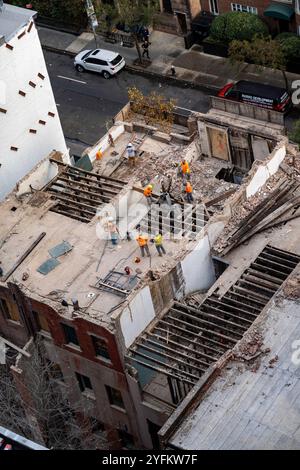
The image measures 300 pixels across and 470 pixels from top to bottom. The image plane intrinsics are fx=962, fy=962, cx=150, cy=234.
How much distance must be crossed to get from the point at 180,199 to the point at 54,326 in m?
12.0

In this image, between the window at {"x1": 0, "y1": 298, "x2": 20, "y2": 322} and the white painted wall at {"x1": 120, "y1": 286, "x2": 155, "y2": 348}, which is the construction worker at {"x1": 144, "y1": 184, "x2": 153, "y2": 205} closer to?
the white painted wall at {"x1": 120, "y1": 286, "x2": 155, "y2": 348}

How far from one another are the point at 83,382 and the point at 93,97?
4661 cm

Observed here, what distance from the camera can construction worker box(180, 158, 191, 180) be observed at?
209 feet

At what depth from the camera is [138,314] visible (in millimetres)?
55531

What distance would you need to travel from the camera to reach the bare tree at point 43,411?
5956 cm

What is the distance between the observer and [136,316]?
55.4 metres

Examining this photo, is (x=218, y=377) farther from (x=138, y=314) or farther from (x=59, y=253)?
(x=59, y=253)

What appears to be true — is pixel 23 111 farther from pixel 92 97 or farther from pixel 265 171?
pixel 92 97

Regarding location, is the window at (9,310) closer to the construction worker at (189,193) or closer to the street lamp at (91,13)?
the construction worker at (189,193)

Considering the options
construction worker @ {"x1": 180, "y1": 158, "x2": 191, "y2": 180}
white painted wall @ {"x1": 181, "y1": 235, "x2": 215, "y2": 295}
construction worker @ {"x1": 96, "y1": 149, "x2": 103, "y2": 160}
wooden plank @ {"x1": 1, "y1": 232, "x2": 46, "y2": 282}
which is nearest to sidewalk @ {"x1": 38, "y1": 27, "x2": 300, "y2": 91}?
construction worker @ {"x1": 96, "y1": 149, "x2": 103, "y2": 160}

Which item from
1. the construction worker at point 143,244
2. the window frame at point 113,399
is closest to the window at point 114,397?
the window frame at point 113,399

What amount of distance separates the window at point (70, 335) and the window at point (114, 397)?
350 cm

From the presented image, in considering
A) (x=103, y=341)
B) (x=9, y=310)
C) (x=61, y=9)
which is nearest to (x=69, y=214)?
(x=9, y=310)

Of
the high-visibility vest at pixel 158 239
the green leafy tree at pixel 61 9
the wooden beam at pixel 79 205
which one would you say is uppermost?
the green leafy tree at pixel 61 9
